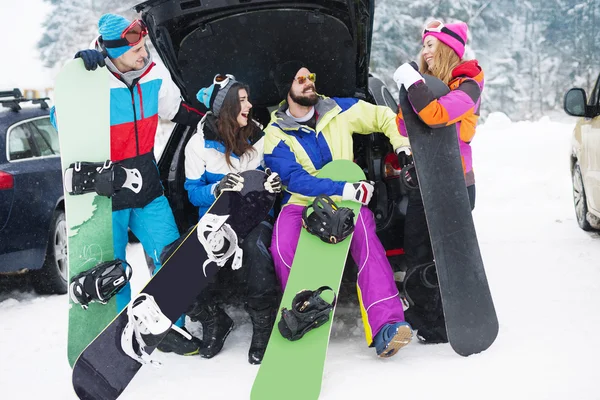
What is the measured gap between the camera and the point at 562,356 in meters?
2.98

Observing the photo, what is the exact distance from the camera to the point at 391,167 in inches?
155

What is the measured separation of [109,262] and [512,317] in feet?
7.88

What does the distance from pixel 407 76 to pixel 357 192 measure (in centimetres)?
78

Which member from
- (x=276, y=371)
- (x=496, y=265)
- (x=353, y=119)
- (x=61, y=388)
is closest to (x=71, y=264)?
(x=61, y=388)

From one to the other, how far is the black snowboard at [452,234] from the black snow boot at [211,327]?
53.6 inches

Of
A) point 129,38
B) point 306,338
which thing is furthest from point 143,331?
point 129,38

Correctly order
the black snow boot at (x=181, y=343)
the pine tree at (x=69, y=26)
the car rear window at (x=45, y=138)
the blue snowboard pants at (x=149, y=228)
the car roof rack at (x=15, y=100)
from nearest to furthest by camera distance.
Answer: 1. the black snow boot at (x=181, y=343)
2. the blue snowboard pants at (x=149, y=228)
3. the car roof rack at (x=15, y=100)
4. the car rear window at (x=45, y=138)
5. the pine tree at (x=69, y=26)

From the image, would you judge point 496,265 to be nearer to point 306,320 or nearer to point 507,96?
point 306,320

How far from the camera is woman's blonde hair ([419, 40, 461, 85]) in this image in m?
3.48

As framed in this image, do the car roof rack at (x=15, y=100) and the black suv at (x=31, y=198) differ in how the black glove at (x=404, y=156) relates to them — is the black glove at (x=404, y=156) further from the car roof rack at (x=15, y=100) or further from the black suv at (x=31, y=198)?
the car roof rack at (x=15, y=100)

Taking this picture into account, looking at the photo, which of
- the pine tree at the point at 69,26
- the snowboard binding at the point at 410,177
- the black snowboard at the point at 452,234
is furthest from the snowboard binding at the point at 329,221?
the pine tree at the point at 69,26

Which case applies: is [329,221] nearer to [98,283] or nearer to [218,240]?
[218,240]

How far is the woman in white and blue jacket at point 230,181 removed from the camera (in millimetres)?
3586

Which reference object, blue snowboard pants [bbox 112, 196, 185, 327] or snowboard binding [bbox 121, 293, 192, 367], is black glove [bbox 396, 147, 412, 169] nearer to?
blue snowboard pants [bbox 112, 196, 185, 327]
